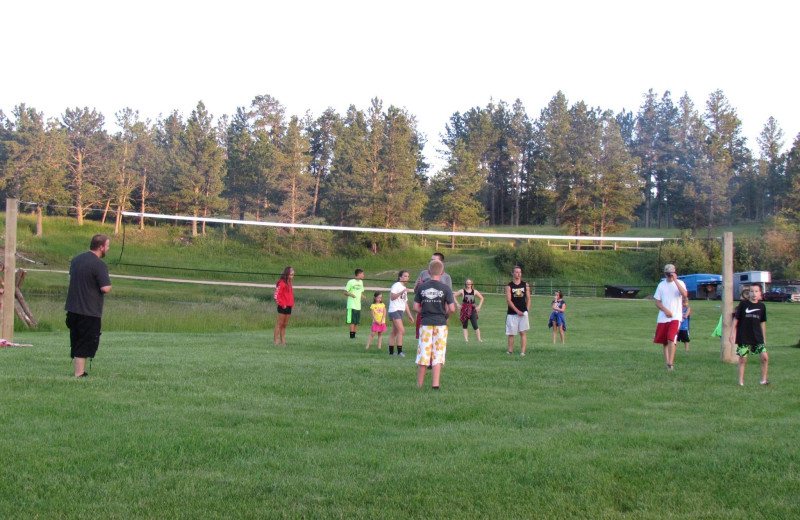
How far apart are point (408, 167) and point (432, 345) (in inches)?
2423

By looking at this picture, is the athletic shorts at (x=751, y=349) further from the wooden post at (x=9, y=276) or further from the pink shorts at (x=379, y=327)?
the wooden post at (x=9, y=276)

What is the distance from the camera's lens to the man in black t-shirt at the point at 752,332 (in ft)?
31.7

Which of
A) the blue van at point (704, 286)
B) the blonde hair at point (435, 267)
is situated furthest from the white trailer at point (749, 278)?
the blonde hair at point (435, 267)

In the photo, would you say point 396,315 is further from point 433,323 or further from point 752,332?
point 752,332

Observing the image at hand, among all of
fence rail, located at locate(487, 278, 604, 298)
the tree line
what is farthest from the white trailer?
the tree line

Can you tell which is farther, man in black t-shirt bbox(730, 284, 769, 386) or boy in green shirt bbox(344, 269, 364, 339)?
boy in green shirt bbox(344, 269, 364, 339)

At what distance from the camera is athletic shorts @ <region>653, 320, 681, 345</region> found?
11.2 metres

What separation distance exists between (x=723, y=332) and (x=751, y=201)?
94.8 meters

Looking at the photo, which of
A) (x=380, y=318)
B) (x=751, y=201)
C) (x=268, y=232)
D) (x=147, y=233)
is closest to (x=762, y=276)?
(x=268, y=232)

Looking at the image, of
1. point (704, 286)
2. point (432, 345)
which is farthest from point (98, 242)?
point (704, 286)

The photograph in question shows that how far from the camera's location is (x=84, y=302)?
8.51 m

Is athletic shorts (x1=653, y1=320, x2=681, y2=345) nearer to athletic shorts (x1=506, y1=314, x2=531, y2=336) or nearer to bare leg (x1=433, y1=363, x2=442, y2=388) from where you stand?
athletic shorts (x1=506, y1=314, x2=531, y2=336)

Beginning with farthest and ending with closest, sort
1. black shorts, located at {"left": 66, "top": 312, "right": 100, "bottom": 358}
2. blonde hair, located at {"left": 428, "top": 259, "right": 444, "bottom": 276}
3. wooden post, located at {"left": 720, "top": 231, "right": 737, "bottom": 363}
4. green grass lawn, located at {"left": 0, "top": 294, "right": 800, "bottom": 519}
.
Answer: wooden post, located at {"left": 720, "top": 231, "right": 737, "bottom": 363}
blonde hair, located at {"left": 428, "top": 259, "right": 444, "bottom": 276}
black shorts, located at {"left": 66, "top": 312, "right": 100, "bottom": 358}
green grass lawn, located at {"left": 0, "top": 294, "right": 800, "bottom": 519}

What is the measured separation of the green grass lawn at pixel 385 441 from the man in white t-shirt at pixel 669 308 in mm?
710
